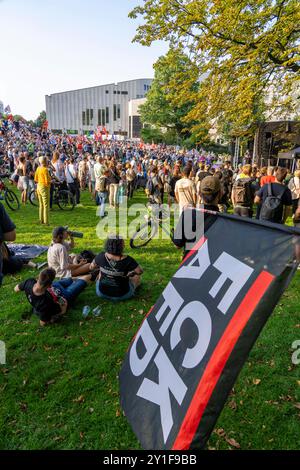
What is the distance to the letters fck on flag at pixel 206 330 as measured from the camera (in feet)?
4.82

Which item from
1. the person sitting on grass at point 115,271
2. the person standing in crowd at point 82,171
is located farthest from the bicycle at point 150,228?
the person standing in crowd at point 82,171

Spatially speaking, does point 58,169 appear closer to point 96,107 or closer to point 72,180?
point 72,180

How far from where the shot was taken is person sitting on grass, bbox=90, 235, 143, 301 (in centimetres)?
484

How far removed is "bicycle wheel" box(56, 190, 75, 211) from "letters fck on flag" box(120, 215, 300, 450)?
1068cm

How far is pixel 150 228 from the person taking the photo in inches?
Result: 322

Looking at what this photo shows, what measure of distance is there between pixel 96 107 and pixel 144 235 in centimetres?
6685

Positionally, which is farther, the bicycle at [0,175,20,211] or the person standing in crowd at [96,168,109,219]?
the bicycle at [0,175,20,211]

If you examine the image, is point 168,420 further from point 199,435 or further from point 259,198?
point 259,198

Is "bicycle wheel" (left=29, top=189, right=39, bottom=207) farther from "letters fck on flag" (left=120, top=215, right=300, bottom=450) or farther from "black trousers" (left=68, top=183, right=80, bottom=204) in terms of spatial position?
"letters fck on flag" (left=120, top=215, right=300, bottom=450)

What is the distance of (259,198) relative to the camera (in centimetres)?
666

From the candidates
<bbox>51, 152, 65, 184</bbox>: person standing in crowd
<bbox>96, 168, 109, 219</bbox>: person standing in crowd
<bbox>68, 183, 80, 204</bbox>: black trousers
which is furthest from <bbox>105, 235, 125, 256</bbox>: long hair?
<bbox>68, 183, 80, 204</bbox>: black trousers

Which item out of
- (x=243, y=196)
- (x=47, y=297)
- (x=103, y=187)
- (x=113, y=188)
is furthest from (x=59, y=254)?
(x=113, y=188)
